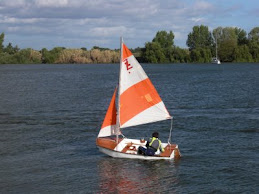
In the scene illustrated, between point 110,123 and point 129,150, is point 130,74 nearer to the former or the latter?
point 110,123

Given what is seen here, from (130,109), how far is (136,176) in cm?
533

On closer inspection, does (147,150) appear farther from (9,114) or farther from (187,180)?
(9,114)

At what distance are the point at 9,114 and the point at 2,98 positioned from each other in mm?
17631

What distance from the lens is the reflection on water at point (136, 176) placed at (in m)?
24.7

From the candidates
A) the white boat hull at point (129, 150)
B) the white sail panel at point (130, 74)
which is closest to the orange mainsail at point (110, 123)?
the white boat hull at point (129, 150)

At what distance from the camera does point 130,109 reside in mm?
30266

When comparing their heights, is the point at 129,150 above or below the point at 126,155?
above

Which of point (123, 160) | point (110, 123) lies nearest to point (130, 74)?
point (110, 123)

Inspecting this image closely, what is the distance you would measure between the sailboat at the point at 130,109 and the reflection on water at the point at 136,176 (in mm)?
610

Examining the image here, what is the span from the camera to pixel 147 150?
28.0 metres

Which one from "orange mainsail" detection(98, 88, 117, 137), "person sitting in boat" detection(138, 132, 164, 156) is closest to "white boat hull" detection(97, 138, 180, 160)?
"person sitting in boat" detection(138, 132, 164, 156)

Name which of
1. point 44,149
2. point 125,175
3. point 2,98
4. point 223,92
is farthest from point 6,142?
point 223,92

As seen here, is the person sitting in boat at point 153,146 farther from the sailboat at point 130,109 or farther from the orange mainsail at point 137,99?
the orange mainsail at point 137,99

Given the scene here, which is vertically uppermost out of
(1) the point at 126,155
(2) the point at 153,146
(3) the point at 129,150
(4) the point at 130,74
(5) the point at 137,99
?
(4) the point at 130,74
